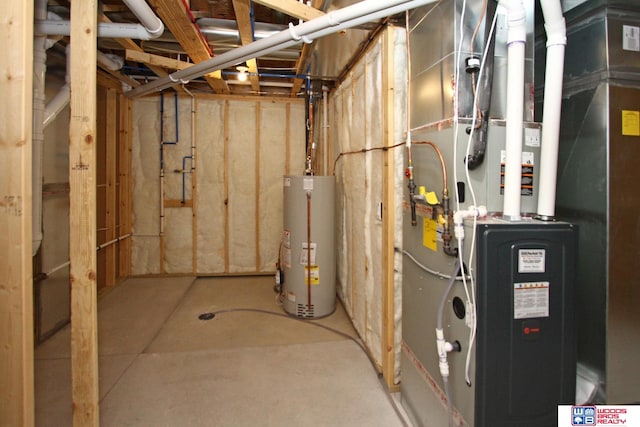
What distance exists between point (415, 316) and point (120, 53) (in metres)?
3.47

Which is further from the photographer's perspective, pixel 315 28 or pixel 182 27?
pixel 182 27

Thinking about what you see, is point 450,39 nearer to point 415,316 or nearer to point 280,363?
point 415,316

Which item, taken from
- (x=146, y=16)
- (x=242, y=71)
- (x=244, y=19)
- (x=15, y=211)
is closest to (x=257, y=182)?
(x=242, y=71)

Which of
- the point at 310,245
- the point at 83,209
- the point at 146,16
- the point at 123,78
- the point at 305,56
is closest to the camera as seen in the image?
the point at 83,209

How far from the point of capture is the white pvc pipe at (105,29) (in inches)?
78.4

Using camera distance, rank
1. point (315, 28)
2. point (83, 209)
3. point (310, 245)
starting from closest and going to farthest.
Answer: point (83, 209) < point (315, 28) < point (310, 245)

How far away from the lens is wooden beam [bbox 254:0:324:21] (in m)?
1.85

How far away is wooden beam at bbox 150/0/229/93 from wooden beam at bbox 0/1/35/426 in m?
0.88

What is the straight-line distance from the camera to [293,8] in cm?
189

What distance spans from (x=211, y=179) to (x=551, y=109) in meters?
3.71

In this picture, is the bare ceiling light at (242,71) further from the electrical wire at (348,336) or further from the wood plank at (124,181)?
the electrical wire at (348,336)

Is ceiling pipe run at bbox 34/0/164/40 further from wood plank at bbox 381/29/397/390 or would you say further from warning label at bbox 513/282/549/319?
warning label at bbox 513/282/549/319

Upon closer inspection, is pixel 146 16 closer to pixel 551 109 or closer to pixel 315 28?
pixel 315 28

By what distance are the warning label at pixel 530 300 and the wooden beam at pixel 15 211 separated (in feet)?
6.17
